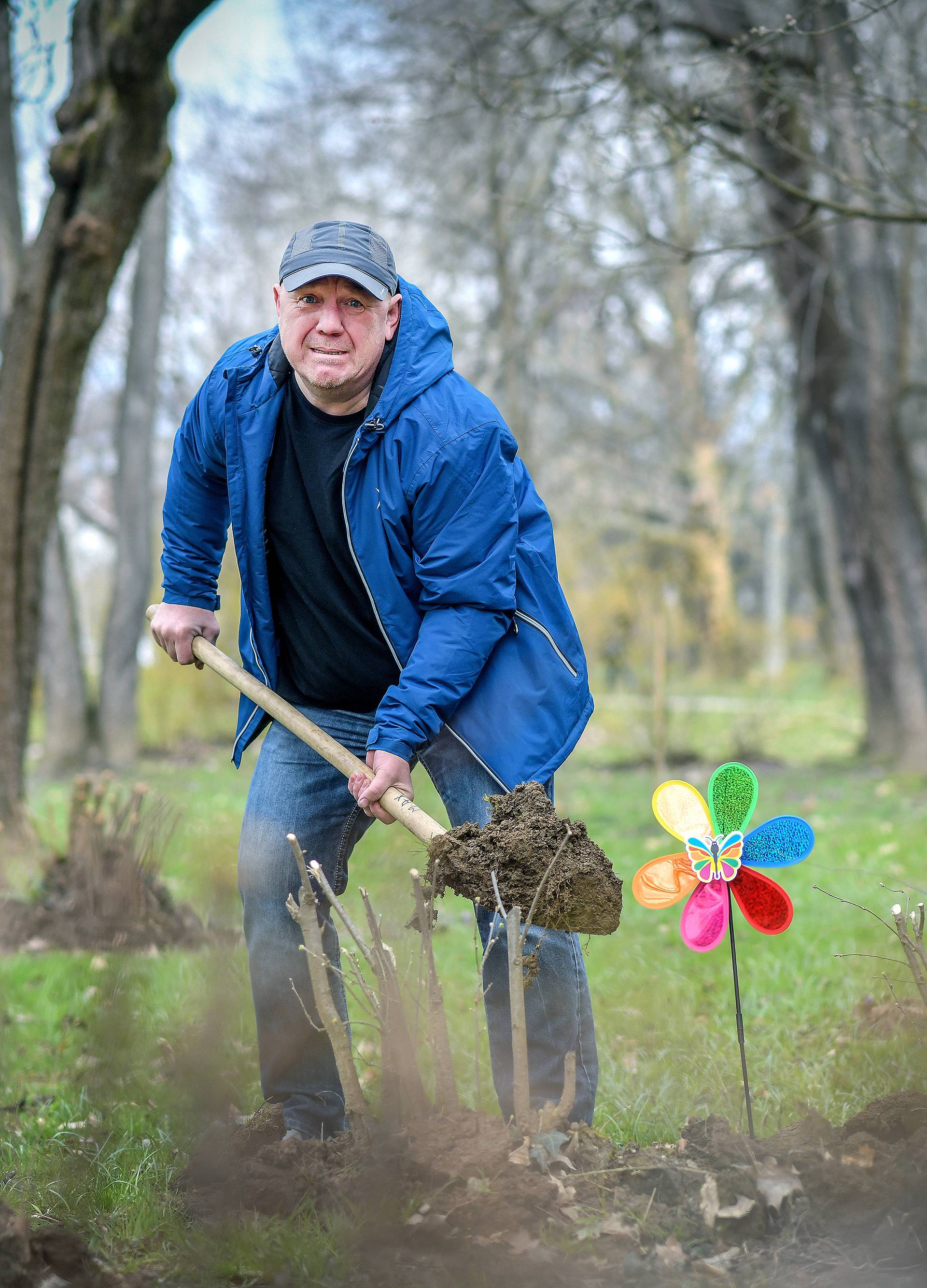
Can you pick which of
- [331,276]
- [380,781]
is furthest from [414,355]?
[380,781]

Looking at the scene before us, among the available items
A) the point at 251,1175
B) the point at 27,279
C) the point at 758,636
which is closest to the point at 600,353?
the point at 758,636

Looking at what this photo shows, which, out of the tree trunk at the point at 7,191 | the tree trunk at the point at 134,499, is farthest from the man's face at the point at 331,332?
the tree trunk at the point at 134,499

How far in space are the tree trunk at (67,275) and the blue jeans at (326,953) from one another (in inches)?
130

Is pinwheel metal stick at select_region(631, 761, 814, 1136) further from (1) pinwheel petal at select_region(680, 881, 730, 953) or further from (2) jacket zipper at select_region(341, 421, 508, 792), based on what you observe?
(2) jacket zipper at select_region(341, 421, 508, 792)

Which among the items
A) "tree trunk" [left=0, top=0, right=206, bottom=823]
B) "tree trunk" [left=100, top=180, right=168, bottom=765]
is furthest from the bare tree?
"tree trunk" [left=100, top=180, right=168, bottom=765]

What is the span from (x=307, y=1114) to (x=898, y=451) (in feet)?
25.2

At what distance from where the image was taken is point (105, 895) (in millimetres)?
5016

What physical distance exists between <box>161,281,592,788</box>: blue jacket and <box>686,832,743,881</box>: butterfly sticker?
1.11ft

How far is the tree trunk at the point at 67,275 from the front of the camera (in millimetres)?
5344

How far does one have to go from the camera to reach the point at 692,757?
1088cm

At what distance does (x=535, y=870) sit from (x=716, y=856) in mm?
394

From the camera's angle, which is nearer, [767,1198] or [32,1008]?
[767,1198]

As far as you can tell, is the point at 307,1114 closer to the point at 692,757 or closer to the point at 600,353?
the point at 692,757

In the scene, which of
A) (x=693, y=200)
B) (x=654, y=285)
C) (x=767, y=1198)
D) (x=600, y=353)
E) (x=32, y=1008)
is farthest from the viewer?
(x=600, y=353)
